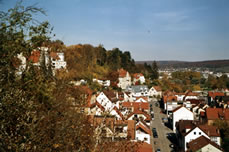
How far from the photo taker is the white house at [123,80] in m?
41.2

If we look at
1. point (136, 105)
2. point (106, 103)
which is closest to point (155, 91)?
point (136, 105)

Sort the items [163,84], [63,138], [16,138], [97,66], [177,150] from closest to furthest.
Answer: [16,138]
[63,138]
[177,150]
[97,66]
[163,84]

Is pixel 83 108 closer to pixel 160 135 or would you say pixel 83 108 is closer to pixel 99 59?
pixel 160 135

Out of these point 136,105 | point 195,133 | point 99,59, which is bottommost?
point 195,133

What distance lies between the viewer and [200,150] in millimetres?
14023

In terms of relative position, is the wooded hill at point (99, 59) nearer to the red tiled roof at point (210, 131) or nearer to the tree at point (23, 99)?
the red tiled roof at point (210, 131)

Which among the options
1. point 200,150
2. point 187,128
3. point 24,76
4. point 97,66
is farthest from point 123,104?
point 24,76

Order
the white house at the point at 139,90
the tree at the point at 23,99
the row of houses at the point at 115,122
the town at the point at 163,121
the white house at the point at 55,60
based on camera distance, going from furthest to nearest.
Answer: the white house at the point at 139,90, the town at the point at 163,121, the white house at the point at 55,60, the row of houses at the point at 115,122, the tree at the point at 23,99

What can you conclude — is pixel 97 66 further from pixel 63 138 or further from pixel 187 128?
pixel 63 138

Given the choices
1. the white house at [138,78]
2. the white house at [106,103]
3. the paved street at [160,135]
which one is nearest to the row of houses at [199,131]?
the paved street at [160,135]

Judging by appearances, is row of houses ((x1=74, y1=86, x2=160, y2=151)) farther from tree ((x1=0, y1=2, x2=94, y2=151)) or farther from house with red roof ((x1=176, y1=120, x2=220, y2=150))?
house with red roof ((x1=176, y1=120, x2=220, y2=150))

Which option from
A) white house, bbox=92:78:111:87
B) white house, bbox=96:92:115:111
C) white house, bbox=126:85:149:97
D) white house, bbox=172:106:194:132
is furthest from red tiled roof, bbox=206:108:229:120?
white house, bbox=126:85:149:97

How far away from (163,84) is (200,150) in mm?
36182

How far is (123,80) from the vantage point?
42.1 meters
